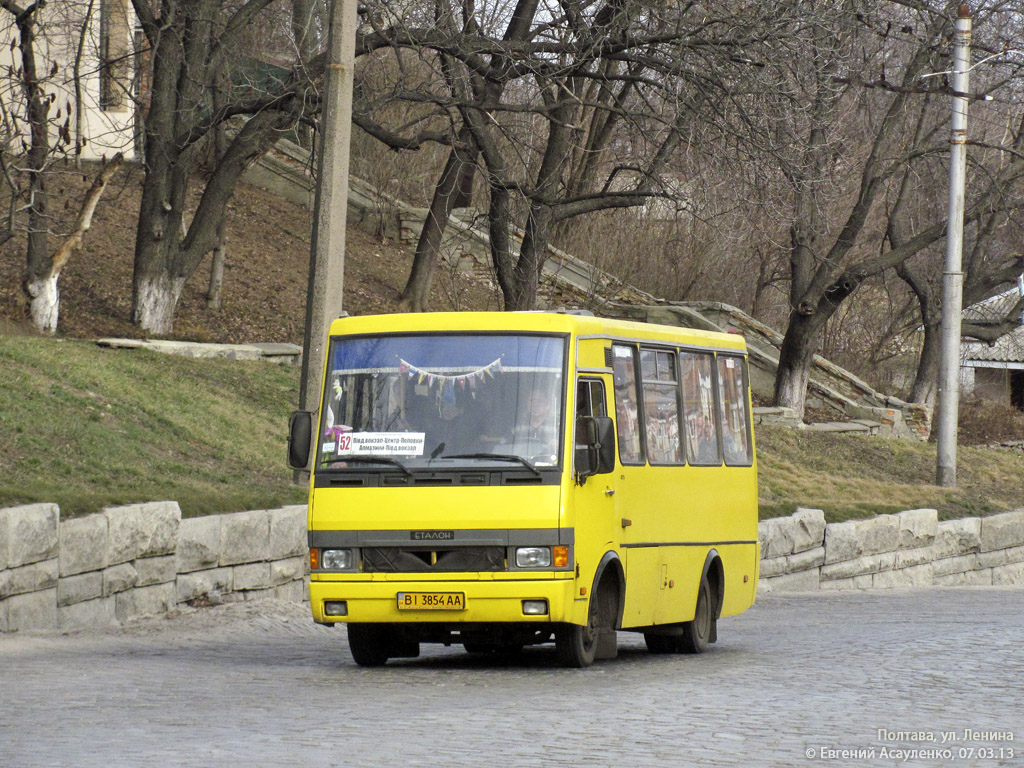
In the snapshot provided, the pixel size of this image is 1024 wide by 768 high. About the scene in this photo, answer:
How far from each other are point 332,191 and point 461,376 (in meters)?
5.87

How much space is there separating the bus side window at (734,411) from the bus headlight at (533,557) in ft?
11.9

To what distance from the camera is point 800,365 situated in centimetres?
3225

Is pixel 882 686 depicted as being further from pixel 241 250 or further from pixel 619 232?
pixel 619 232

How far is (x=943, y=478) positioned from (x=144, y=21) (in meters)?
15.2

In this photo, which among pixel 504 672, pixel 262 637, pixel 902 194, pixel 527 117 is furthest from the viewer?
pixel 902 194

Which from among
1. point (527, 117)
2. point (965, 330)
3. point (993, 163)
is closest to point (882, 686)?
point (527, 117)

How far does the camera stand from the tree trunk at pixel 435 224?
1008 inches

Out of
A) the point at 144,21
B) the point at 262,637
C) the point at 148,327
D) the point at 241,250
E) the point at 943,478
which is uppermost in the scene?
the point at 144,21

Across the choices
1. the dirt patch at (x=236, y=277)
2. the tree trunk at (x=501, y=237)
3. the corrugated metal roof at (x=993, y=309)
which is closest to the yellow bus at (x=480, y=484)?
the tree trunk at (x=501, y=237)

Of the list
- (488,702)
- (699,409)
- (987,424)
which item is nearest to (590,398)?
(699,409)

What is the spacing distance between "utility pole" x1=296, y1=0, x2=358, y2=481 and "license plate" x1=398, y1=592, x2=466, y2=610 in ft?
19.4

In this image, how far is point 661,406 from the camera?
12.5 m

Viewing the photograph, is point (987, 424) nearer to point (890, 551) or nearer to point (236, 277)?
point (890, 551)

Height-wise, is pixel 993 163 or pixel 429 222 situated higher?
pixel 993 163
